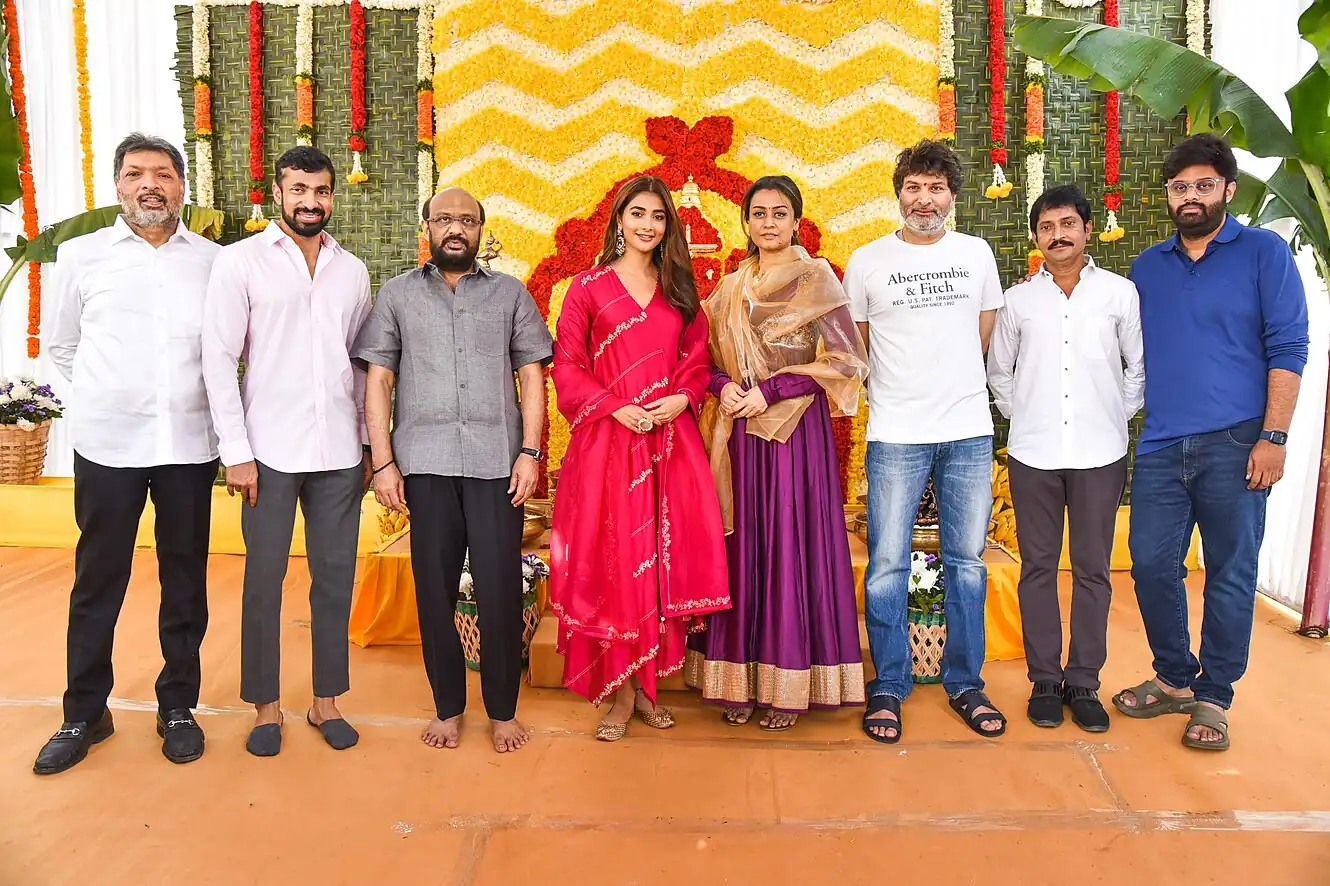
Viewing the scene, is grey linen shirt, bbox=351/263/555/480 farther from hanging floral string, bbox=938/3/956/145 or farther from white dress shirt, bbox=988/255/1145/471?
hanging floral string, bbox=938/3/956/145

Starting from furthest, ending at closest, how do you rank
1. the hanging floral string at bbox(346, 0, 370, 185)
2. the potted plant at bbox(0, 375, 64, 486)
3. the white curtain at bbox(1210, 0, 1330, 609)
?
the potted plant at bbox(0, 375, 64, 486) < the hanging floral string at bbox(346, 0, 370, 185) < the white curtain at bbox(1210, 0, 1330, 609)

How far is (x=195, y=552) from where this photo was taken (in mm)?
2641

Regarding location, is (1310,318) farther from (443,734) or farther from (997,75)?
(443,734)

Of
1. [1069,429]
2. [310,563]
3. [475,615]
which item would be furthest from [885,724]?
[310,563]

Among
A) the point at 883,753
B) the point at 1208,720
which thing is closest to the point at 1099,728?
the point at 1208,720

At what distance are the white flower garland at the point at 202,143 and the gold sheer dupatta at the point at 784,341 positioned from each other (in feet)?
11.1

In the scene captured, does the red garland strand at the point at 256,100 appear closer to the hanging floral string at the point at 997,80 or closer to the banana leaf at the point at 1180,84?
the hanging floral string at the point at 997,80

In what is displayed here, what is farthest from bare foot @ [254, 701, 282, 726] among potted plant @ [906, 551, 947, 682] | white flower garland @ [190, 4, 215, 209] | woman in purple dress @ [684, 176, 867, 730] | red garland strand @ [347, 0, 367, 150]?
white flower garland @ [190, 4, 215, 209]

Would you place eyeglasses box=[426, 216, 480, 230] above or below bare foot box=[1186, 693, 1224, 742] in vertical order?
above

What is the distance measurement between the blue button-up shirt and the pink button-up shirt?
251 cm

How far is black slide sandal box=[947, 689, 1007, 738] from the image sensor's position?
8.98 feet

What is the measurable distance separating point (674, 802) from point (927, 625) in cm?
130

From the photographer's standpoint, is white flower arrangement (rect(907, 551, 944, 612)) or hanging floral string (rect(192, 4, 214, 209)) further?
hanging floral string (rect(192, 4, 214, 209))

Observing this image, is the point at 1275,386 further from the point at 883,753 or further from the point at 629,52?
the point at 629,52
